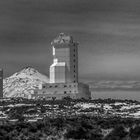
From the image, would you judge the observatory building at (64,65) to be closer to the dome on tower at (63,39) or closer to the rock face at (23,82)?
the dome on tower at (63,39)

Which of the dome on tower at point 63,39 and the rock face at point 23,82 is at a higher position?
the dome on tower at point 63,39

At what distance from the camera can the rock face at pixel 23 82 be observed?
449ft

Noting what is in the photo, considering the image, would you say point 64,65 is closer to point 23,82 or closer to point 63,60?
point 63,60

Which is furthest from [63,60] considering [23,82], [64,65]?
[23,82]

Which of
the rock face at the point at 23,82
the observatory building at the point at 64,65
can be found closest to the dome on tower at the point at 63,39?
the observatory building at the point at 64,65

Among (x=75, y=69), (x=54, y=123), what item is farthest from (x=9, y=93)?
(x=54, y=123)

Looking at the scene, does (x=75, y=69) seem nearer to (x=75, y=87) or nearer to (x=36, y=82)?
(x=75, y=87)

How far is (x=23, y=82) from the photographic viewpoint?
14150cm

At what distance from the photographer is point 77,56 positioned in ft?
377

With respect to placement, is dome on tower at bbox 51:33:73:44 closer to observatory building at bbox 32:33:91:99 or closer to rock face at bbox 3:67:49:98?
observatory building at bbox 32:33:91:99

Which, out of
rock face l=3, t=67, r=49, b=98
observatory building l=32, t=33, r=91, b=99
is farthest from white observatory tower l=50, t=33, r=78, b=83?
rock face l=3, t=67, r=49, b=98

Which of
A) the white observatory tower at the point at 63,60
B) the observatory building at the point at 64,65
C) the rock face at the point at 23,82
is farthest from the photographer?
the rock face at the point at 23,82

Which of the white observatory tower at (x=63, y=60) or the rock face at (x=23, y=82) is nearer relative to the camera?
the white observatory tower at (x=63, y=60)

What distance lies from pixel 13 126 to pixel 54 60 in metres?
76.4
